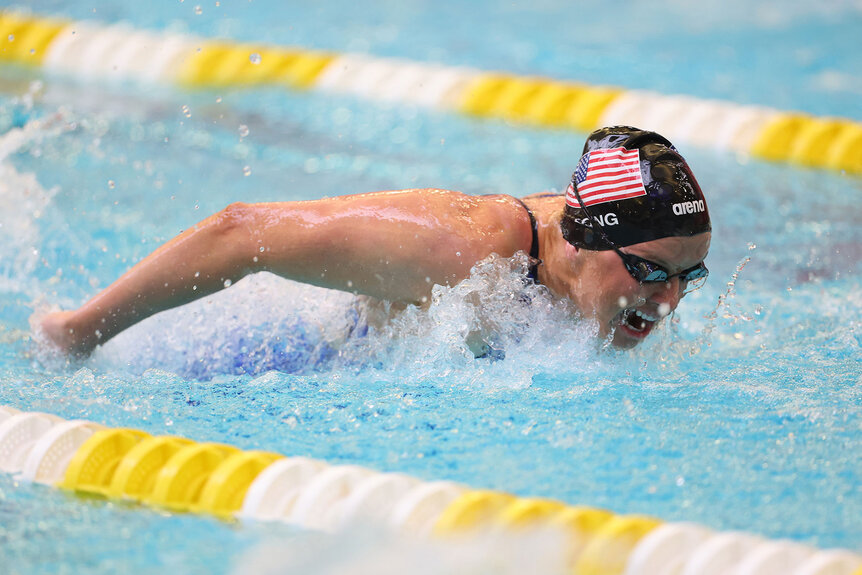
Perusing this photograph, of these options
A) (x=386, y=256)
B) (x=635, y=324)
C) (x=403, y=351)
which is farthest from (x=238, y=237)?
(x=635, y=324)

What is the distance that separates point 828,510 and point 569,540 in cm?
52

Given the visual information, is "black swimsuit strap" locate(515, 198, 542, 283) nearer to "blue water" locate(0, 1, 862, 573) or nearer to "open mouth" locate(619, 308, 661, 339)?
"blue water" locate(0, 1, 862, 573)

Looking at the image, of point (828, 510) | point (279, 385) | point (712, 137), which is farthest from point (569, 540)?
point (712, 137)

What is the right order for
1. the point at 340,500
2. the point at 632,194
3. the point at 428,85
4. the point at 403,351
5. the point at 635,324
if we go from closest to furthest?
the point at 340,500 → the point at 632,194 → the point at 635,324 → the point at 403,351 → the point at 428,85

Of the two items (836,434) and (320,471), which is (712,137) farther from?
(320,471)

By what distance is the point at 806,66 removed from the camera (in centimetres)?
594

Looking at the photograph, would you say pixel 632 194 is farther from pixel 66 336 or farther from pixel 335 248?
pixel 66 336

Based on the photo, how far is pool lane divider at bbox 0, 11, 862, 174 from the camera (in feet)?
15.3

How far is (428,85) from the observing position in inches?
210

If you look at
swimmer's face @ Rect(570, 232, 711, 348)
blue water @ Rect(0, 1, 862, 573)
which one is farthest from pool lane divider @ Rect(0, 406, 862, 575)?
swimmer's face @ Rect(570, 232, 711, 348)

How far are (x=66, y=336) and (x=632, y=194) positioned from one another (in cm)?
138

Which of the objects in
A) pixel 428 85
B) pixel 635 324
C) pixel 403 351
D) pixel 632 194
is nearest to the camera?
pixel 632 194

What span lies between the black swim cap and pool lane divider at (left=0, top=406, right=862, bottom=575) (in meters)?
0.65

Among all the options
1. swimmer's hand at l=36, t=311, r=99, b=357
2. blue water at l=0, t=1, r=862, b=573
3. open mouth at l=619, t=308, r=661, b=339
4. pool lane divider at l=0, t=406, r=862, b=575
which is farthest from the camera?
swimmer's hand at l=36, t=311, r=99, b=357
